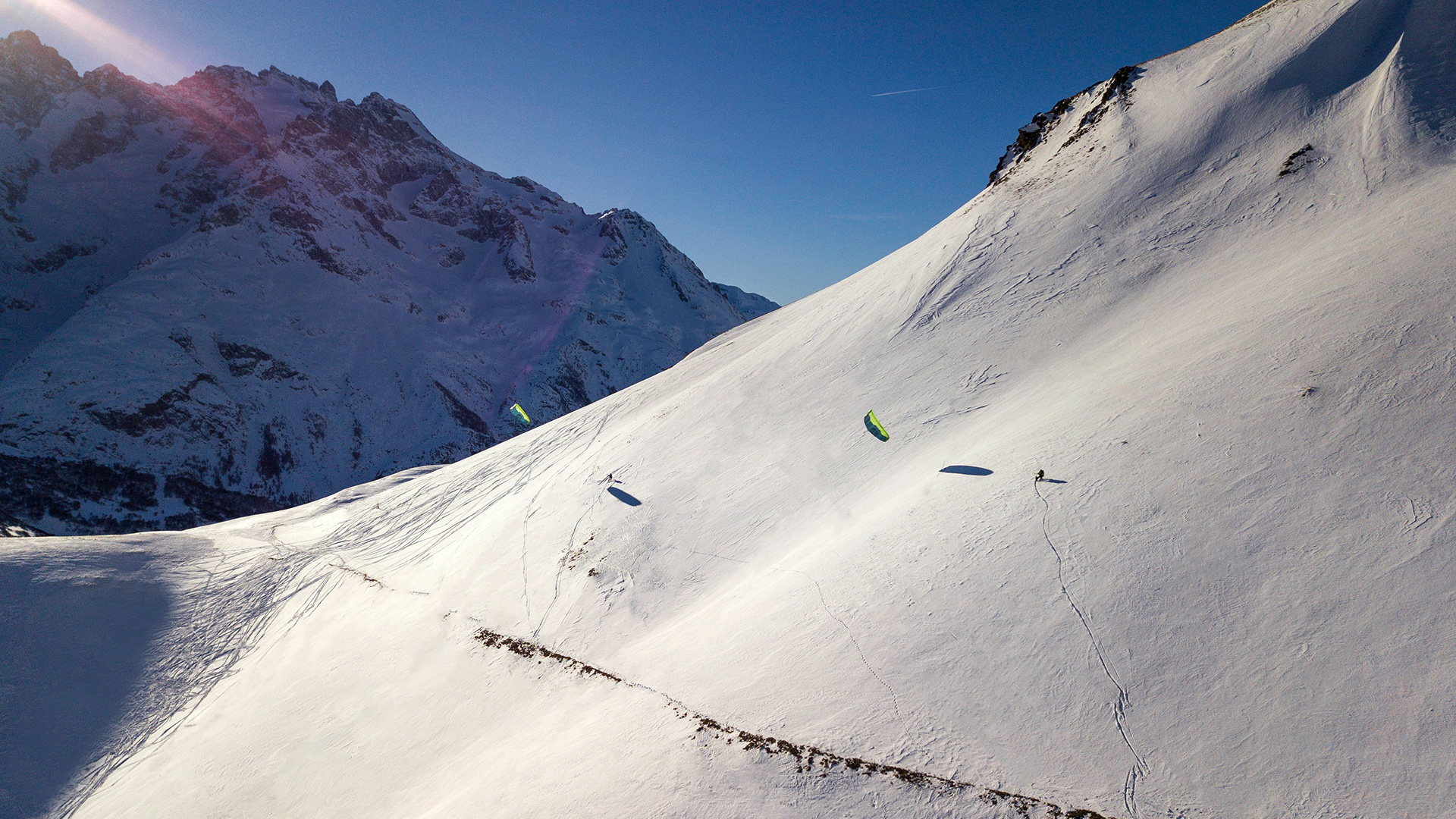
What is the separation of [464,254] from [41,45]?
64.3 m

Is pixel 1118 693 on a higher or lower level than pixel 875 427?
lower

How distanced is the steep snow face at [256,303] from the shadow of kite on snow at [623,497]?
56163mm

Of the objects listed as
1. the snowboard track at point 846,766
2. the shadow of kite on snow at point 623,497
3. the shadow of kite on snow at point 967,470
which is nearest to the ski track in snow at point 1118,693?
the snowboard track at point 846,766

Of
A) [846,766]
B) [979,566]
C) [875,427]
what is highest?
[875,427]

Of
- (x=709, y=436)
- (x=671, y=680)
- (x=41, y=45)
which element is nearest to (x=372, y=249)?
(x=41, y=45)

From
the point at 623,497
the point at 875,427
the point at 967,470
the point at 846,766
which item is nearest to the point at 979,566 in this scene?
the point at 967,470

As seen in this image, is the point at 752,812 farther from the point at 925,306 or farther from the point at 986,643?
the point at 925,306

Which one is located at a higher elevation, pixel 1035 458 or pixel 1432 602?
pixel 1035 458

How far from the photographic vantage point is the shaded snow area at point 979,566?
19.4 feet

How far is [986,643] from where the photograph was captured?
23.8ft

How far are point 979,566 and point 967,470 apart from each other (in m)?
2.48

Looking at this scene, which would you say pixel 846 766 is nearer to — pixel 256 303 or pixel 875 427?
pixel 875 427

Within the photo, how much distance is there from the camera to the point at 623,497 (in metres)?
16.5

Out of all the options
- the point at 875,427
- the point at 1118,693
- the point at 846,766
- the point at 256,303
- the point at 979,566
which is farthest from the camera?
the point at 256,303
